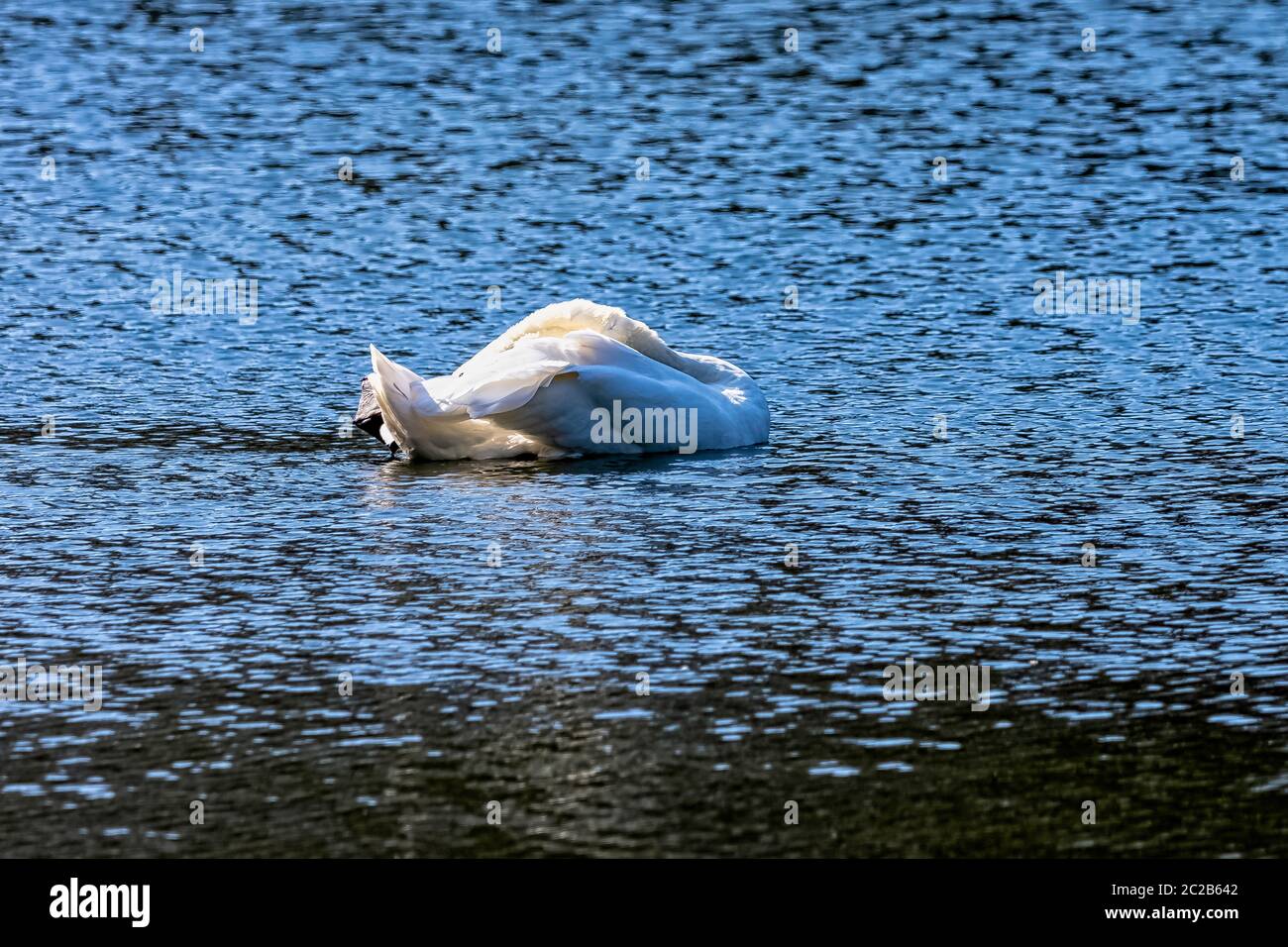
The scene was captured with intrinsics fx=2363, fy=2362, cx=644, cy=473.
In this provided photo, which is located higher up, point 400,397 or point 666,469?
point 400,397

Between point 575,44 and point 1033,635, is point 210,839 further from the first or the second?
point 575,44

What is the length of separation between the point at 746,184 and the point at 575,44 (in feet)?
26.9

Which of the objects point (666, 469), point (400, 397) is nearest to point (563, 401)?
point (666, 469)

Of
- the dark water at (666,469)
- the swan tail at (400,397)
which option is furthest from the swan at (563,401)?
the dark water at (666,469)

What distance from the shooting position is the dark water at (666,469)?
9.73 meters

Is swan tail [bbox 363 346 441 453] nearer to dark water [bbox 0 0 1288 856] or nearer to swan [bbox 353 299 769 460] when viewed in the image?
swan [bbox 353 299 769 460]

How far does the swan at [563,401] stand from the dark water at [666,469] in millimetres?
272

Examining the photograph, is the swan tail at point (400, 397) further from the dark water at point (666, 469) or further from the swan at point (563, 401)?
the dark water at point (666, 469)

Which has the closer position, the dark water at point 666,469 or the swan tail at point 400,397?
the dark water at point 666,469

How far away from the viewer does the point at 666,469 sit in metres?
15.7

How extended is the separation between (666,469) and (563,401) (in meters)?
0.83

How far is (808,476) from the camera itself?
15305 millimetres

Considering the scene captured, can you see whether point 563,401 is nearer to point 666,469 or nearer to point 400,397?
point 666,469
